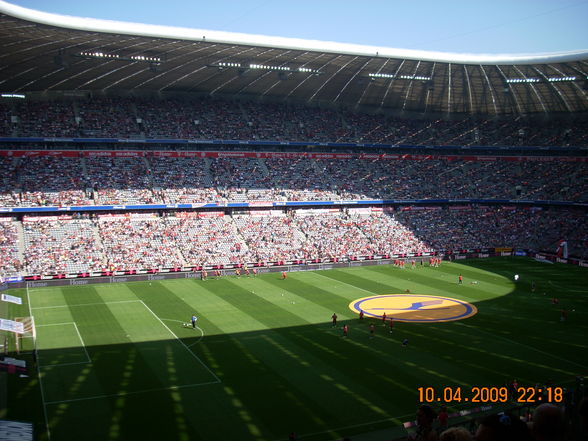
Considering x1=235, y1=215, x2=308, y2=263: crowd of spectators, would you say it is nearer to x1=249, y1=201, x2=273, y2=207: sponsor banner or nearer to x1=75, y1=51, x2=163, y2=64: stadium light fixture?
x1=249, y1=201, x2=273, y2=207: sponsor banner

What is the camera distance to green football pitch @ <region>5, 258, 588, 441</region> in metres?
24.4

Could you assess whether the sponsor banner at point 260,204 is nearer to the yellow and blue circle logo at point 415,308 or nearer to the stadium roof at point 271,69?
the stadium roof at point 271,69

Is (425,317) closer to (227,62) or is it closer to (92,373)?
(92,373)

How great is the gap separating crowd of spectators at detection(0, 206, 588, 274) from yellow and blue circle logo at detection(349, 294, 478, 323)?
15971mm

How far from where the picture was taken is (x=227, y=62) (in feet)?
194

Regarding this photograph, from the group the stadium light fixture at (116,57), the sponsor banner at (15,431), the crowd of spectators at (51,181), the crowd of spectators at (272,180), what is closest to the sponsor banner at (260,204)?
the crowd of spectators at (272,180)

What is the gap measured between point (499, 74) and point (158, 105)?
4232cm

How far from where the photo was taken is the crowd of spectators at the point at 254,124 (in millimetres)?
64500

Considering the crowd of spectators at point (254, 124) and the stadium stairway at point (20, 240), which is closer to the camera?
the stadium stairway at point (20, 240)

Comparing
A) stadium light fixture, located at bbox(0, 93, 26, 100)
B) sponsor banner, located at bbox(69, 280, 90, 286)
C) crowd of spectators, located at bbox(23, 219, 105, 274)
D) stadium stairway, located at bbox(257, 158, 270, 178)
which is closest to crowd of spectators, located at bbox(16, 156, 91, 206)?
crowd of spectators, located at bbox(23, 219, 105, 274)

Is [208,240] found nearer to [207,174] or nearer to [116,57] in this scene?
[207,174]

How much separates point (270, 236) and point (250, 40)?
75.0 feet

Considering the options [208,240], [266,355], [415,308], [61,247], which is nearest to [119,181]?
[61,247]
